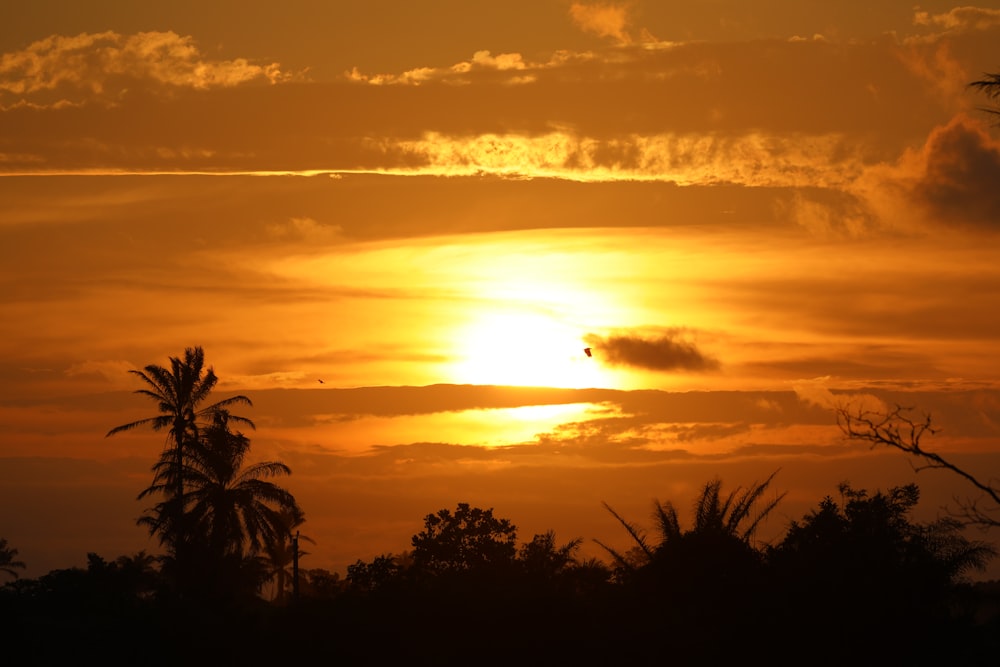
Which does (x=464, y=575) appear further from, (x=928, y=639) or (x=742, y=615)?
(x=928, y=639)

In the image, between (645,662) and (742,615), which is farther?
(742,615)

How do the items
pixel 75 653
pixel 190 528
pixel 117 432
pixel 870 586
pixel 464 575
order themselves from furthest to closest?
pixel 117 432, pixel 190 528, pixel 464 575, pixel 870 586, pixel 75 653

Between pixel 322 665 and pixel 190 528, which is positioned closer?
pixel 322 665

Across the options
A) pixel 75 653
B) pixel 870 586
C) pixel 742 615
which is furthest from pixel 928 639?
pixel 75 653

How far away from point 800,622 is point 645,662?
4527mm

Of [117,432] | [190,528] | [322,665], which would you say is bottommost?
[322,665]

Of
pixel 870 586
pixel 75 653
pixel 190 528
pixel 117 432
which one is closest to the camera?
pixel 75 653

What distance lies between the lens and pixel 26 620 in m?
35.0

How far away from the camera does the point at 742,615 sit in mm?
36750

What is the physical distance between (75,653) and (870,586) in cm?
2107

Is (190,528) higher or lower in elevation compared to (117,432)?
lower

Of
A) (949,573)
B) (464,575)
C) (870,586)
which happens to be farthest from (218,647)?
(949,573)

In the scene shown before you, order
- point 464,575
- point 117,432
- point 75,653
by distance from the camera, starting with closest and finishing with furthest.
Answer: point 75,653, point 464,575, point 117,432

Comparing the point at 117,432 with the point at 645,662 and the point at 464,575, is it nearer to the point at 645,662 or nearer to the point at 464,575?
the point at 464,575
